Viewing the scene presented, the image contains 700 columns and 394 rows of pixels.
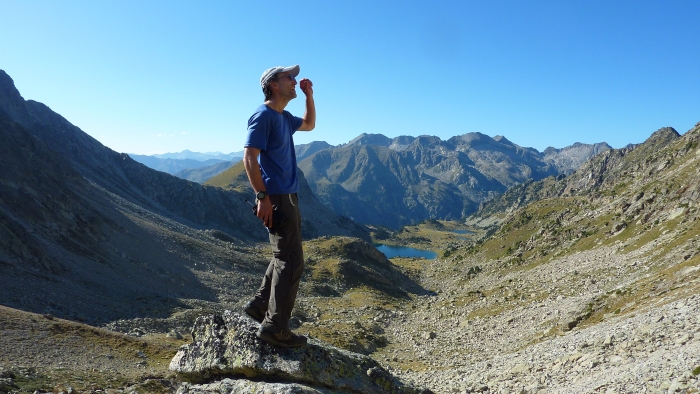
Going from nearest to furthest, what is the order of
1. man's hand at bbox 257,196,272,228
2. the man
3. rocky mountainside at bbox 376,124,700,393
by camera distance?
man's hand at bbox 257,196,272,228 < the man < rocky mountainside at bbox 376,124,700,393

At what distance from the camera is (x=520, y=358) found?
768 inches

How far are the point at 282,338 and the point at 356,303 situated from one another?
155ft

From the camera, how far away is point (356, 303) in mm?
54312

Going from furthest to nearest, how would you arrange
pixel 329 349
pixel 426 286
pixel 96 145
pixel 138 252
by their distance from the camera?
1. pixel 96 145
2. pixel 426 286
3. pixel 138 252
4. pixel 329 349

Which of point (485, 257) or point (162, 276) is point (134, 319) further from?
point (485, 257)

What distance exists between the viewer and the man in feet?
25.0

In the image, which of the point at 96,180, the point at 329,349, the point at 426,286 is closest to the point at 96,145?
the point at 96,180

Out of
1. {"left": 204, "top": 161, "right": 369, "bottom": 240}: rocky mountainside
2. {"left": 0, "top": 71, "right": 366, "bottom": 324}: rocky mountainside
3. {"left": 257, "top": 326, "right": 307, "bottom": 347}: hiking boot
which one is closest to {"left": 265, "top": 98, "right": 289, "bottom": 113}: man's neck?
{"left": 257, "top": 326, "right": 307, "bottom": 347}: hiking boot

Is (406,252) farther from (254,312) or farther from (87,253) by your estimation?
(254,312)

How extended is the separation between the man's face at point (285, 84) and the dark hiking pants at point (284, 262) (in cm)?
187

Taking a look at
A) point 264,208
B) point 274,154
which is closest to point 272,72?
point 274,154

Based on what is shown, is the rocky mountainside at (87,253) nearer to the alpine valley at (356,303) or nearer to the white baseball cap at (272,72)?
the alpine valley at (356,303)

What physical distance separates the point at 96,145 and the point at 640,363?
154 metres

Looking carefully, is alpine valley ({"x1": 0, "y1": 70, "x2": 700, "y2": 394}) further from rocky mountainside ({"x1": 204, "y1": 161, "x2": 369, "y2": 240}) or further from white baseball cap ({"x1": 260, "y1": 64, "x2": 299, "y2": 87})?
rocky mountainside ({"x1": 204, "y1": 161, "x2": 369, "y2": 240})
